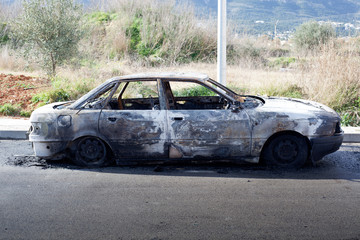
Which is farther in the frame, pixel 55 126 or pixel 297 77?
pixel 297 77

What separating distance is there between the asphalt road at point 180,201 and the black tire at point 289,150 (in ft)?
0.61

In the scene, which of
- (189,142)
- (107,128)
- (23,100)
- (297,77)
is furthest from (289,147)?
(23,100)

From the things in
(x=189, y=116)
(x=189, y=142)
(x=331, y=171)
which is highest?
(x=189, y=116)

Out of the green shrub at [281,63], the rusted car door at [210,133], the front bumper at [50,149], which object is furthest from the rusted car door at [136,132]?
the green shrub at [281,63]

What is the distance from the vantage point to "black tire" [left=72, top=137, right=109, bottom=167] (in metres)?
6.40

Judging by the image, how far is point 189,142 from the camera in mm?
6164

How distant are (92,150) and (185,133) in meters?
1.53

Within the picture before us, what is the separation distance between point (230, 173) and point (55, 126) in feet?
9.27

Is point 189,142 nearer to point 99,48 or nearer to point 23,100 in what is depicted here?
point 23,100

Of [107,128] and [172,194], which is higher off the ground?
[107,128]

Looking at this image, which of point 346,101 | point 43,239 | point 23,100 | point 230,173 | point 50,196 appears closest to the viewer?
point 43,239

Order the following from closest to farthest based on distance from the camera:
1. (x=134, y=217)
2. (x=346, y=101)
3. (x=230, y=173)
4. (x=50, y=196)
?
(x=134, y=217) → (x=50, y=196) → (x=230, y=173) → (x=346, y=101)

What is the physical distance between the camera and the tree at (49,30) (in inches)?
512

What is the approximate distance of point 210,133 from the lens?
6137mm
